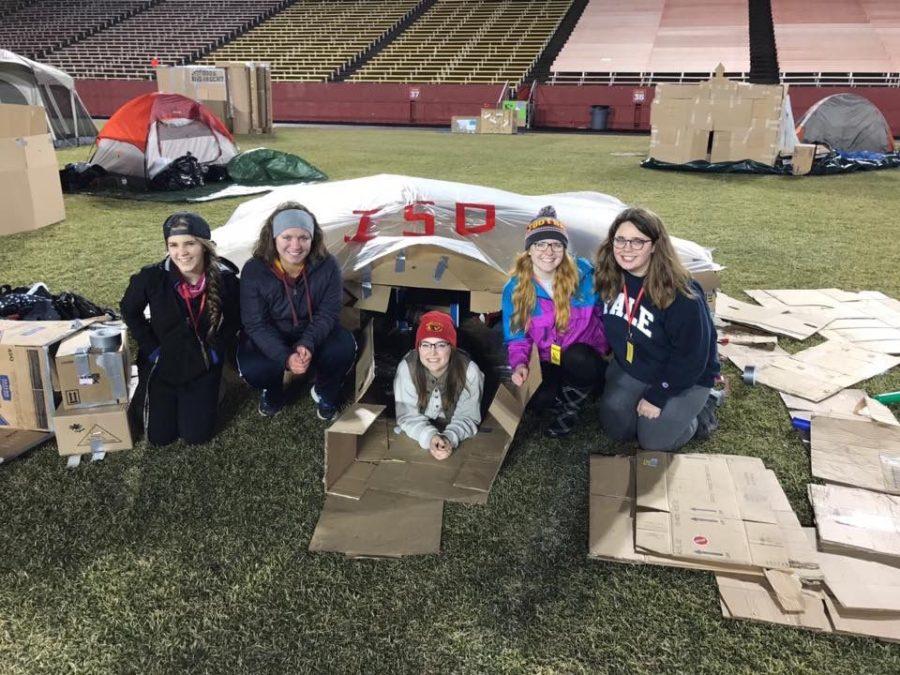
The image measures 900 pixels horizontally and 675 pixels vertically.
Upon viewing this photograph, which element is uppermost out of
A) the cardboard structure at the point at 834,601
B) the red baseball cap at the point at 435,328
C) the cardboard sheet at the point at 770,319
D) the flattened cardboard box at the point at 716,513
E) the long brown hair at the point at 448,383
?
the red baseball cap at the point at 435,328

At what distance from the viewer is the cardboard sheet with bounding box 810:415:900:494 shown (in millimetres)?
2496

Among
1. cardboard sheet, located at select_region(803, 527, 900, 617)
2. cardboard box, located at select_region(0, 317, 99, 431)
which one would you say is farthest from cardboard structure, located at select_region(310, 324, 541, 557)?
cardboard box, located at select_region(0, 317, 99, 431)

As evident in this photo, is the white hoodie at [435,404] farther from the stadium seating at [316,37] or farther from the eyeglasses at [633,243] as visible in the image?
the stadium seating at [316,37]

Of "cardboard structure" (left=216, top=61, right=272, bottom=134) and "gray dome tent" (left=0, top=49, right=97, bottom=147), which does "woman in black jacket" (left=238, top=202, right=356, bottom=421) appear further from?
"cardboard structure" (left=216, top=61, right=272, bottom=134)

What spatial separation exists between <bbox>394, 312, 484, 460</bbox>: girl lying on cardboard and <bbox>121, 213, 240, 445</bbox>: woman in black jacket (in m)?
0.81

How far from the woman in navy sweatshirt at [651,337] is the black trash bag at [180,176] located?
7.24 m

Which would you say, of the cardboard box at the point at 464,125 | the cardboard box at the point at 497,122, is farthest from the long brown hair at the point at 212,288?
the cardboard box at the point at 464,125

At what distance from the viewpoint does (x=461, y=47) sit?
23.0 metres

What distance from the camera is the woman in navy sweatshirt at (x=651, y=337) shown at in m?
2.51

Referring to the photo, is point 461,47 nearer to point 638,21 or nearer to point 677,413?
point 638,21

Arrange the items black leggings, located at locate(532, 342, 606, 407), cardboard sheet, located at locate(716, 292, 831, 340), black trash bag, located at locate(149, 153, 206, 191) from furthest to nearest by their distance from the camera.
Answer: black trash bag, located at locate(149, 153, 206, 191)
cardboard sheet, located at locate(716, 292, 831, 340)
black leggings, located at locate(532, 342, 606, 407)

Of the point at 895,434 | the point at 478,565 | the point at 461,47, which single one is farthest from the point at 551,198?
the point at 461,47

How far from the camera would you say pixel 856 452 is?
266 cm

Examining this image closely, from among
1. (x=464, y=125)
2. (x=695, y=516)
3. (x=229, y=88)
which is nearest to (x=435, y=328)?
(x=695, y=516)
